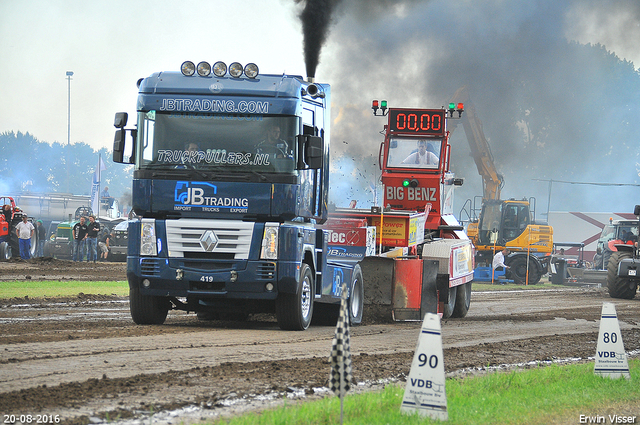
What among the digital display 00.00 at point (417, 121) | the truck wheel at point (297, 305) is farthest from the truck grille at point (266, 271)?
the digital display 00.00 at point (417, 121)

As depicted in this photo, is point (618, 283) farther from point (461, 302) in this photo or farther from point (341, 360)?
point (341, 360)

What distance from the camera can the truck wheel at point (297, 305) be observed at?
12.6 metres

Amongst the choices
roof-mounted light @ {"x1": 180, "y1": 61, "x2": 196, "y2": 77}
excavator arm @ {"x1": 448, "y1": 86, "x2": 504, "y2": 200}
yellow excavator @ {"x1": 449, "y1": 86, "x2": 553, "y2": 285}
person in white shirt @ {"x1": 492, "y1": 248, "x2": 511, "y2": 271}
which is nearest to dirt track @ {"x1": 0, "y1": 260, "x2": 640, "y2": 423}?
roof-mounted light @ {"x1": 180, "y1": 61, "x2": 196, "y2": 77}

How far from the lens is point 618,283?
92.5ft

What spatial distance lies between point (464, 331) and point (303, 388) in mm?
7459

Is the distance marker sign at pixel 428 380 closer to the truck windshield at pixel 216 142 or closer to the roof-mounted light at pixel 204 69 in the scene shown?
the truck windshield at pixel 216 142

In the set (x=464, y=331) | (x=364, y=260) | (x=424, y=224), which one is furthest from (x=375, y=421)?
(x=424, y=224)

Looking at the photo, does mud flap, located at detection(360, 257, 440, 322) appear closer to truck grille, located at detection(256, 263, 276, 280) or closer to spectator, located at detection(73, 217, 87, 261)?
truck grille, located at detection(256, 263, 276, 280)

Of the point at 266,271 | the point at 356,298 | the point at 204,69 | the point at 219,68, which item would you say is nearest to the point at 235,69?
the point at 219,68

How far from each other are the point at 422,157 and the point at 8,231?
1954 cm

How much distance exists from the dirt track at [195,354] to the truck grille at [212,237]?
1.16 m

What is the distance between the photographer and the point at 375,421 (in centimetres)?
655

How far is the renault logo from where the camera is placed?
12211 mm

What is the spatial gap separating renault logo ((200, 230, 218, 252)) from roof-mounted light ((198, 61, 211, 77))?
2330 millimetres
